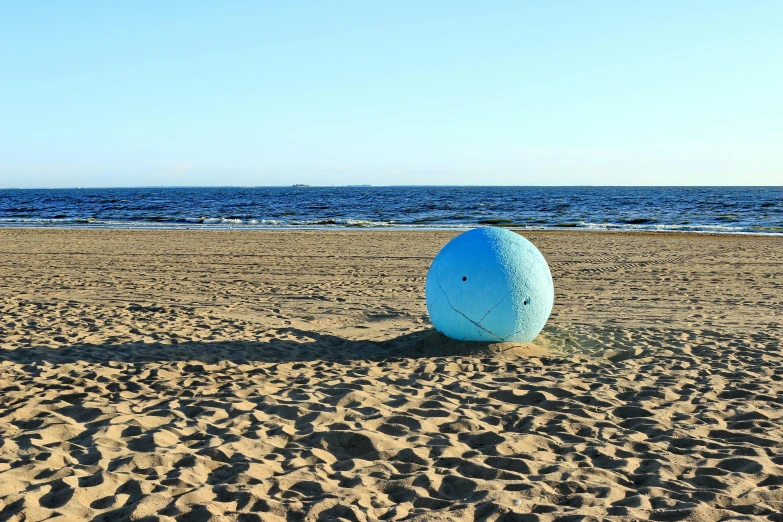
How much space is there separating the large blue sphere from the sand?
29cm

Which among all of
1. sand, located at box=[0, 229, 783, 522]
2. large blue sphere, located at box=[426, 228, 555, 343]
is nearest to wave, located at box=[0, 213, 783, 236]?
sand, located at box=[0, 229, 783, 522]

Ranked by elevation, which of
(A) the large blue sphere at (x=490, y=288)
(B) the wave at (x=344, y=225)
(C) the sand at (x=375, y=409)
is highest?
(A) the large blue sphere at (x=490, y=288)

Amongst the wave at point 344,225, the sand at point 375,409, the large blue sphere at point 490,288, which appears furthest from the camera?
the wave at point 344,225

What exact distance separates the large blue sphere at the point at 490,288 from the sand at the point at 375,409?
29cm

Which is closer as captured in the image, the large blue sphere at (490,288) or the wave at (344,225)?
the large blue sphere at (490,288)

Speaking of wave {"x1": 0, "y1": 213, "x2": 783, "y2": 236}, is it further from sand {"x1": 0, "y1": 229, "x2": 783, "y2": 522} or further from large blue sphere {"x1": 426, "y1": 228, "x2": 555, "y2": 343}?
large blue sphere {"x1": 426, "y1": 228, "x2": 555, "y2": 343}

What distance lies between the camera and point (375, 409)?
5.58 meters

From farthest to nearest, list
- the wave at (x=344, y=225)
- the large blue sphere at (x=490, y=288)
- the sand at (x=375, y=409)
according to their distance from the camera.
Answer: the wave at (x=344, y=225) < the large blue sphere at (x=490, y=288) < the sand at (x=375, y=409)

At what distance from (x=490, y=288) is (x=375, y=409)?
216cm

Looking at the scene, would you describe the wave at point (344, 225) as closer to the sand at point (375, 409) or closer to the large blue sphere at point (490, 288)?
the sand at point (375, 409)

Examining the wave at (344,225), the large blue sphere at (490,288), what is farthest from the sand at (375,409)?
the wave at (344,225)

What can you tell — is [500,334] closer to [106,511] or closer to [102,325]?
[106,511]

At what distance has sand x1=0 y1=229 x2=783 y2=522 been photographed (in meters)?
3.98

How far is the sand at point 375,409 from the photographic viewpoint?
3979 mm
